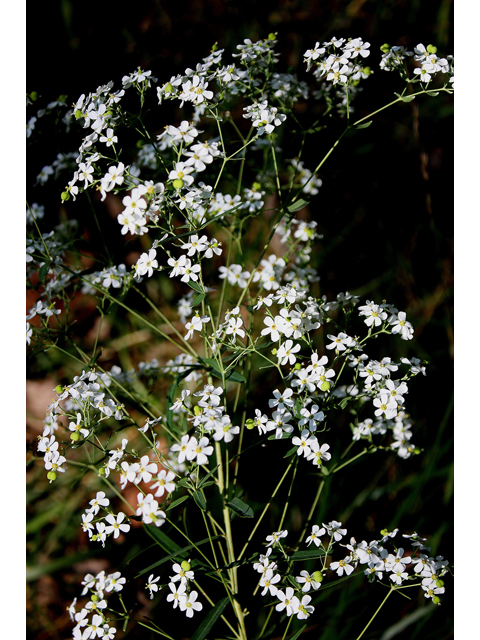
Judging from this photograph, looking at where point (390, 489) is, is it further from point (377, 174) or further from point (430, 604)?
point (377, 174)

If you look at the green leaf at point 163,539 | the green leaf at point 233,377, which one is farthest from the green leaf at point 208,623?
the green leaf at point 233,377

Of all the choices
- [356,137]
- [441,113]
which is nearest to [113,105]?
[356,137]

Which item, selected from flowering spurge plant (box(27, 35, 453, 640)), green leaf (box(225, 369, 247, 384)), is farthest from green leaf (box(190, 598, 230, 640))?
green leaf (box(225, 369, 247, 384))

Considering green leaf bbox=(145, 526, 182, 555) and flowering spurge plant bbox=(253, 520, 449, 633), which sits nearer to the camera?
flowering spurge plant bbox=(253, 520, 449, 633)

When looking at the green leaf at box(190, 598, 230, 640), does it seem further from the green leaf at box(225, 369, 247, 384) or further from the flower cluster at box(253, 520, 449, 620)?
the green leaf at box(225, 369, 247, 384)

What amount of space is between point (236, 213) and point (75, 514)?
1.36 meters

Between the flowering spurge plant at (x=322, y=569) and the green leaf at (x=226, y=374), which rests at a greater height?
the green leaf at (x=226, y=374)

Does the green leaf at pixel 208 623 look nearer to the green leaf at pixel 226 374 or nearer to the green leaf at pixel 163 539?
the green leaf at pixel 163 539

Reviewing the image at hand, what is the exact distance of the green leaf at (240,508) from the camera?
0.95 metres

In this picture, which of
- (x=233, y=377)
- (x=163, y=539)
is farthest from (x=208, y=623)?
(x=233, y=377)

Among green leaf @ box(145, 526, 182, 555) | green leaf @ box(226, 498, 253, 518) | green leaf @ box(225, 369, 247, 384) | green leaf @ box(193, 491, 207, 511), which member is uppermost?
green leaf @ box(225, 369, 247, 384)

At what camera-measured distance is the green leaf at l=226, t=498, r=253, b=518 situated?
37.5 inches

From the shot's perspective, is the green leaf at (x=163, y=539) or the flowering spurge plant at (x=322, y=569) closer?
the flowering spurge plant at (x=322, y=569)

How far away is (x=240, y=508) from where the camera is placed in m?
0.98
